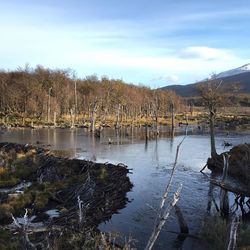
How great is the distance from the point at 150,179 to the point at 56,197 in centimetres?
1342

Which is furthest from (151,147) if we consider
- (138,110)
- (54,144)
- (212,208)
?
(138,110)

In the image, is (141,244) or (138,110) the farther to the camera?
(138,110)

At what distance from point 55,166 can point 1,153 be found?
11.4 m

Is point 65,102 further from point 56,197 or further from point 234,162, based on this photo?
point 56,197

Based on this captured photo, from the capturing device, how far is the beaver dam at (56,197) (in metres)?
21.7

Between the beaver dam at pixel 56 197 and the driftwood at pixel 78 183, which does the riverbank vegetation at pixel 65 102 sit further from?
the beaver dam at pixel 56 197

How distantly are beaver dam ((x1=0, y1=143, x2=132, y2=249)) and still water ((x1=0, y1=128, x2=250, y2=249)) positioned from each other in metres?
1.58

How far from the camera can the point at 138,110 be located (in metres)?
166

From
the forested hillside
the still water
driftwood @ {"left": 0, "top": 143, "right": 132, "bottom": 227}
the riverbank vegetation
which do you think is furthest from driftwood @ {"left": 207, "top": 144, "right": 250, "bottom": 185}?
the forested hillside

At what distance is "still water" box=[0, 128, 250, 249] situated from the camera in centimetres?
2779

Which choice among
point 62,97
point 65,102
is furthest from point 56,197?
point 65,102

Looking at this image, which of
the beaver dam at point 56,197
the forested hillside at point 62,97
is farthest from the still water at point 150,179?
the forested hillside at point 62,97

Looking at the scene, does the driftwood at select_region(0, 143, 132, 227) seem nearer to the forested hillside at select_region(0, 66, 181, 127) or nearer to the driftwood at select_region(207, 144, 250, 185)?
the driftwood at select_region(207, 144, 250, 185)

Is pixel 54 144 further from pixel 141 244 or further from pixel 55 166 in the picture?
pixel 141 244
